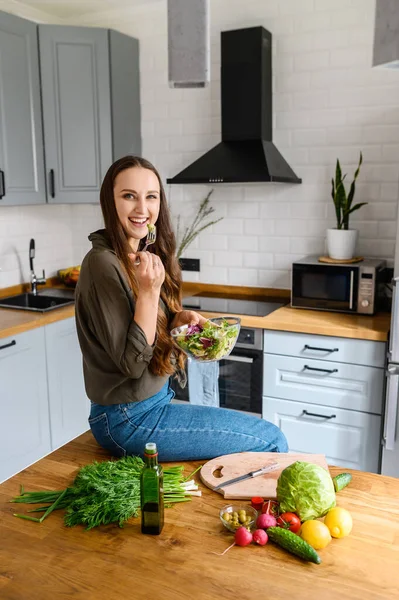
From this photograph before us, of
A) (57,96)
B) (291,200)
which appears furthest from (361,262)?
(57,96)

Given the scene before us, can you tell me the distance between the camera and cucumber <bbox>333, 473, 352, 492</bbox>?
1524 millimetres

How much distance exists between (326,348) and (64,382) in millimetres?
1520

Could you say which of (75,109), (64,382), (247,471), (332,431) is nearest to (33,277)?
(64,382)

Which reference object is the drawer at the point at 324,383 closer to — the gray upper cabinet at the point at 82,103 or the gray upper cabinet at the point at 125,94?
the gray upper cabinet at the point at 82,103

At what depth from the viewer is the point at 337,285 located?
3.24 metres

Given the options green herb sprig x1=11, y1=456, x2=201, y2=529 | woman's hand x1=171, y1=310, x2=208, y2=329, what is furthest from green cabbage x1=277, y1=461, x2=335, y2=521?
woman's hand x1=171, y1=310, x2=208, y2=329

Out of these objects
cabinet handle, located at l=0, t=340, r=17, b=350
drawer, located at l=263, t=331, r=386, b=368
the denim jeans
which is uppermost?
cabinet handle, located at l=0, t=340, r=17, b=350

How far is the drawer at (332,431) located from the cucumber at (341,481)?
1505mm

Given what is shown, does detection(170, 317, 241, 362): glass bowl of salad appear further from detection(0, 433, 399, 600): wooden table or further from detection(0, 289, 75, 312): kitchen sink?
detection(0, 289, 75, 312): kitchen sink

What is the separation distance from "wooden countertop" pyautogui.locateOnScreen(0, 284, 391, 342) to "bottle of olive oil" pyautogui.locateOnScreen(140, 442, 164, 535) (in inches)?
70.5

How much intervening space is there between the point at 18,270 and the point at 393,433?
2550 mm

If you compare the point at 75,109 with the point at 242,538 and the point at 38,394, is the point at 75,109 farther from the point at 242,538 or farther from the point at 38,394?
the point at 242,538

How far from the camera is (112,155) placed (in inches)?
151

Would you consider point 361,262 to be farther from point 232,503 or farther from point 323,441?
point 232,503
